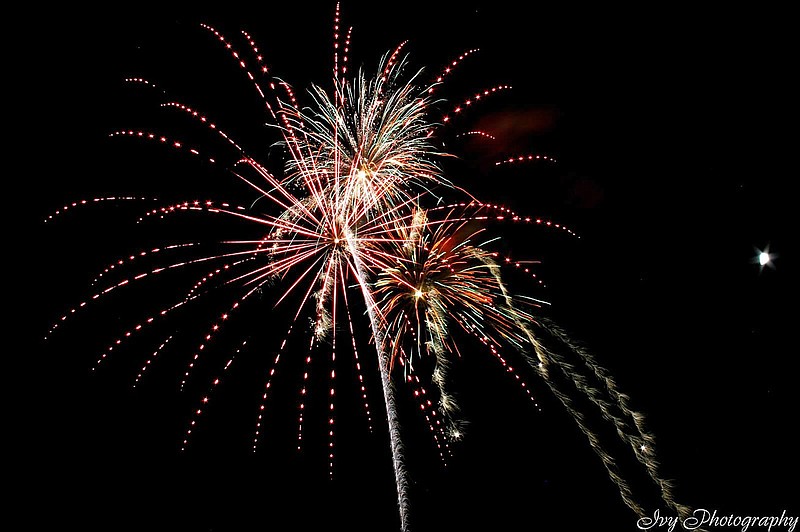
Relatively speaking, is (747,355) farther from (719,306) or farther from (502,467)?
(502,467)

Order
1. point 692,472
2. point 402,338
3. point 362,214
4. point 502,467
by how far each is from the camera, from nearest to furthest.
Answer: point 362,214
point 402,338
point 692,472
point 502,467

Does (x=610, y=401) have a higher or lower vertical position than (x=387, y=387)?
lower

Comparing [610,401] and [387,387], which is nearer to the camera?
[387,387]

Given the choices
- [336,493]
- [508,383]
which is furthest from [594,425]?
[336,493]

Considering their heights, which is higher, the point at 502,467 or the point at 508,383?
the point at 508,383

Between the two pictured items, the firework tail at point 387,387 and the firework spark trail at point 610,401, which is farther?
the firework spark trail at point 610,401

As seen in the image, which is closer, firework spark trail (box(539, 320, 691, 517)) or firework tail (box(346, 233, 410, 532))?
firework tail (box(346, 233, 410, 532))

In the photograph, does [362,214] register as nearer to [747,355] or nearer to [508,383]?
[508,383]

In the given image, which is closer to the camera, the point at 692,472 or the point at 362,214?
the point at 362,214

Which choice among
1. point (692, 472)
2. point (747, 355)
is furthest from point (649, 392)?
point (747, 355)

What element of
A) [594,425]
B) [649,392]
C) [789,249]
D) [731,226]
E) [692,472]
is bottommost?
[692,472]

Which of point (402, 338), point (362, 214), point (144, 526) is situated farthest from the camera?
point (144, 526)
